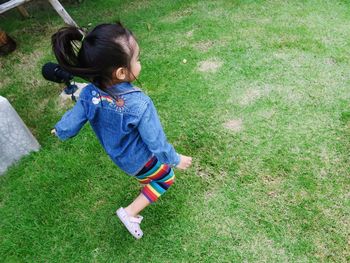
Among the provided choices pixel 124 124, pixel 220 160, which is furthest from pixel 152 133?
pixel 220 160

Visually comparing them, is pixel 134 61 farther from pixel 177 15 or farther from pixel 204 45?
pixel 177 15

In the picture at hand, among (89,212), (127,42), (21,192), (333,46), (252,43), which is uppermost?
(127,42)

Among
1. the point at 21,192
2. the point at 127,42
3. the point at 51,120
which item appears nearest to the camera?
the point at 127,42

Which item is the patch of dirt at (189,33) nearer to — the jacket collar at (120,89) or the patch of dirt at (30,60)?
the patch of dirt at (30,60)

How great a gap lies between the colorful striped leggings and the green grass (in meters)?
0.36

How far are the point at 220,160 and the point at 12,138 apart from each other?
1.54 m

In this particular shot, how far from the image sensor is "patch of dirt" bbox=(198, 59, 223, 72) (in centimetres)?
349

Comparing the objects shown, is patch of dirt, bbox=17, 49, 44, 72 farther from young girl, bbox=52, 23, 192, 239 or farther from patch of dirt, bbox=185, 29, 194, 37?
young girl, bbox=52, 23, 192, 239

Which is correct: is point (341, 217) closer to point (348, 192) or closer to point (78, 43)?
point (348, 192)

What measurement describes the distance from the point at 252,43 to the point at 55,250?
264 cm

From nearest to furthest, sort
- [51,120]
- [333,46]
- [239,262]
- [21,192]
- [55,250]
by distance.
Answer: [239,262] → [55,250] → [21,192] → [51,120] → [333,46]

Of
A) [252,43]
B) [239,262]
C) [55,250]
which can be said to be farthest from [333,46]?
[55,250]

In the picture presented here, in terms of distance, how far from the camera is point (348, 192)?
2.37 metres

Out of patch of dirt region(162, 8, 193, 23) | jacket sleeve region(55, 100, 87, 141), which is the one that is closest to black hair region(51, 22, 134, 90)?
jacket sleeve region(55, 100, 87, 141)
